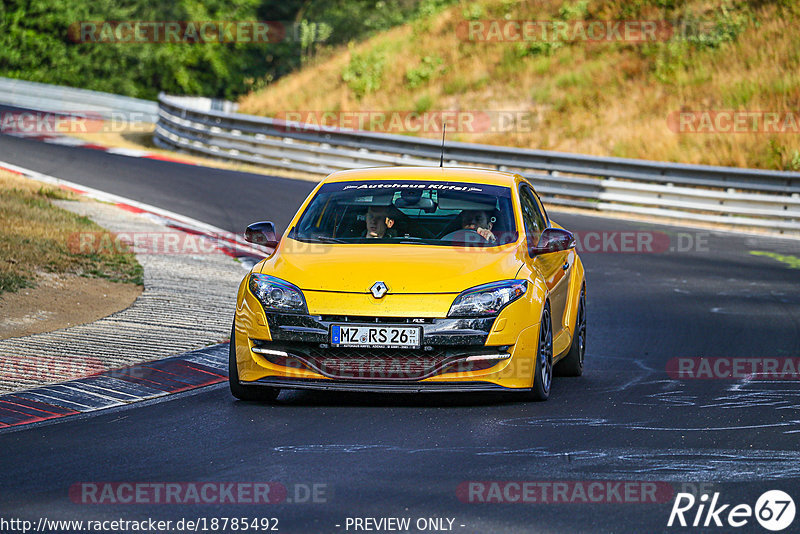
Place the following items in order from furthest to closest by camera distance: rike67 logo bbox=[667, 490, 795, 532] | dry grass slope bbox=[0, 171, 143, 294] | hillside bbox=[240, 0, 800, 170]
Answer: hillside bbox=[240, 0, 800, 170]
dry grass slope bbox=[0, 171, 143, 294]
rike67 logo bbox=[667, 490, 795, 532]

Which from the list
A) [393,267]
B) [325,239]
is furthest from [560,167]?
[393,267]

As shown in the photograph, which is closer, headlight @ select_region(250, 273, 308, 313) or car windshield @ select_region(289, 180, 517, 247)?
headlight @ select_region(250, 273, 308, 313)

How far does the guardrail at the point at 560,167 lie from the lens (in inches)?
907

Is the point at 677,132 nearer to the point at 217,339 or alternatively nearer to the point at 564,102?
the point at 564,102

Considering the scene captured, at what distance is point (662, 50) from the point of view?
35.3m

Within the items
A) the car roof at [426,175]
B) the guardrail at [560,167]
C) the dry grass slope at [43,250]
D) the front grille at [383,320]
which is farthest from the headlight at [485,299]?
the guardrail at [560,167]

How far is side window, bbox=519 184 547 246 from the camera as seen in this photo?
9389mm

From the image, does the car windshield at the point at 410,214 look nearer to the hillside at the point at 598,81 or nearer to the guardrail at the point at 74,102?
the hillside at the point at 598,81

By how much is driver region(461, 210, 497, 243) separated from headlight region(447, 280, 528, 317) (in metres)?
0.81

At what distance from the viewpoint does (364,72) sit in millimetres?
39906

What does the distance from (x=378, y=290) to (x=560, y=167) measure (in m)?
17.8

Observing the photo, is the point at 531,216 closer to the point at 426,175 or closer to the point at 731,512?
the point at 426,175

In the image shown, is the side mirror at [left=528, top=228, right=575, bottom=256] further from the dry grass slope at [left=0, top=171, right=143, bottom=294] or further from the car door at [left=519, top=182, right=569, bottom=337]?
the dry grass slope at [left=0, top=171, right=143, bottom=294]

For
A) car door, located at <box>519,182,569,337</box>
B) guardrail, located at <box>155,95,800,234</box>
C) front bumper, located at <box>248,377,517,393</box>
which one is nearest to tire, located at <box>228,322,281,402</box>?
front bumper, located at <box>248,377,517,393</box>
